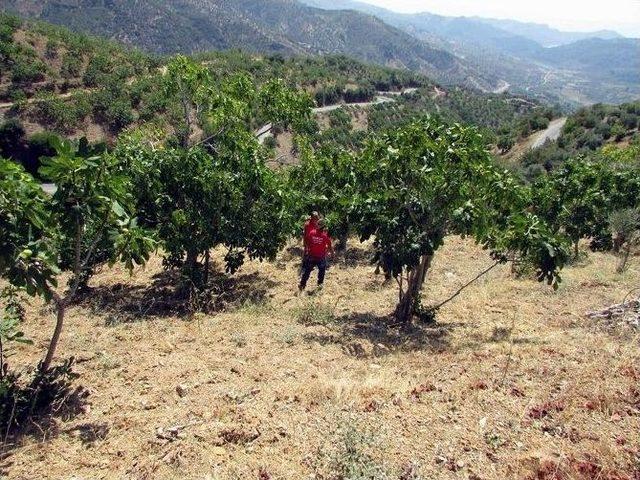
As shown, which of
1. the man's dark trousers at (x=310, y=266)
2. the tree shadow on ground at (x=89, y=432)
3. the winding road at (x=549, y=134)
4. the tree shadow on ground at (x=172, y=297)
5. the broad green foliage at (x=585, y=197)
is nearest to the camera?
the tree shadow on ground at (x=89, y=432)

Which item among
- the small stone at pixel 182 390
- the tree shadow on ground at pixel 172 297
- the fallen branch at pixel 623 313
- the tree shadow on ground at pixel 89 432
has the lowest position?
the tree shadow on ground at pixel 172 297

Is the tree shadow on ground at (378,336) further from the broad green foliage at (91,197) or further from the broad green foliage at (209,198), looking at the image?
the broad green foliage at (91,197)

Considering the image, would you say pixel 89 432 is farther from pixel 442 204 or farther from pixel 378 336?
pixel 442 204

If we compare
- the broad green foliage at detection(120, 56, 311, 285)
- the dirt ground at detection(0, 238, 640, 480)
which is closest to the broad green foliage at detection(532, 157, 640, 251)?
the dirt ground at detection(0, 238, 640, 480)

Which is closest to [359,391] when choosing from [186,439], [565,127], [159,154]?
[186,439]

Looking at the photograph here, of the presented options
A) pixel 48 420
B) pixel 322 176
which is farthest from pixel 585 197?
pixel 48 420

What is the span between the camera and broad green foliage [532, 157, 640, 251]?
17.6m

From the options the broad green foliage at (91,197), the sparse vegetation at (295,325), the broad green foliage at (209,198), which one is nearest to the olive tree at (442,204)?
the sparse vegetation at (295,325)

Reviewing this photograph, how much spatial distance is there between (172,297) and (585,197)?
15040 mm

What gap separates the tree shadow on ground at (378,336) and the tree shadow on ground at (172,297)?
2455 mm

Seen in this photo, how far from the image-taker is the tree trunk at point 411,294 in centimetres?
918

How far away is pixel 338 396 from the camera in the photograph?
19.2 ft

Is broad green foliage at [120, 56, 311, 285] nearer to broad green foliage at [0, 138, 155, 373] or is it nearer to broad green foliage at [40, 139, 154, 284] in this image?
broad green foliage at [40, 139, 154, 284]

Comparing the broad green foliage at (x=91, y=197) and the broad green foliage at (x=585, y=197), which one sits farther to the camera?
the broad green foliage at (x=585, y=197)
